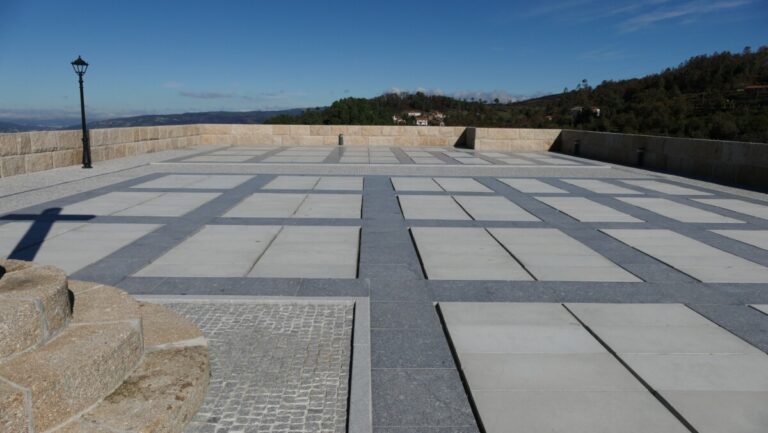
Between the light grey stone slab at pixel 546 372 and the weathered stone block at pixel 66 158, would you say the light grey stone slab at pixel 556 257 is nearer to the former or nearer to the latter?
the light grey stone slab at pixel 546 372

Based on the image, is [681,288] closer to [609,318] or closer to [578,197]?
[609,318]

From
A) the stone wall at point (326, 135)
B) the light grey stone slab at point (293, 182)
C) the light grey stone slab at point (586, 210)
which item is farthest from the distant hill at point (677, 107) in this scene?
the light grey stone slab at point (293, 182)

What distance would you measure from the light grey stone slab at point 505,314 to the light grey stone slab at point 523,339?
0.09 m

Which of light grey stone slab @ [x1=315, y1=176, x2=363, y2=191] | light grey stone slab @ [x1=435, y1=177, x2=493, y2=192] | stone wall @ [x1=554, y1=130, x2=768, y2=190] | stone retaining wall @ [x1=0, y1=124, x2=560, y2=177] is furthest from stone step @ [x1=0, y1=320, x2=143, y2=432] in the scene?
stone retaining wall @ [x1=0, y1=124, x2=560, y2=177]

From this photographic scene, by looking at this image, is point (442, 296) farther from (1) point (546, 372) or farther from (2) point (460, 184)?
(2) point (460, 184)

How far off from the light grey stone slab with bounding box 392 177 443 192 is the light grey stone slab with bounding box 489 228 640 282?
4.20 meters

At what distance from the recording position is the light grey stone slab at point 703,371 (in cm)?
338

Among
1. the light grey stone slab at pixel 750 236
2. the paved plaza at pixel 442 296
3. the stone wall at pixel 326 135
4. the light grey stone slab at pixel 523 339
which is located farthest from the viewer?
the stone wall at pixel 326 135

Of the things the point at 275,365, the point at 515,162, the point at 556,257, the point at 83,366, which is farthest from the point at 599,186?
the point at 83,366

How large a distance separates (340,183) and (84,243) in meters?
6.76

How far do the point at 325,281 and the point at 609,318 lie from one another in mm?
2641

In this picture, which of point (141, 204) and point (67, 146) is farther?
point (67, 146)

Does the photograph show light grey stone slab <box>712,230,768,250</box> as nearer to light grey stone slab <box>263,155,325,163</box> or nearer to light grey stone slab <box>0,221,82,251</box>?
light grey stone slab <box>0,221,82,251</box>

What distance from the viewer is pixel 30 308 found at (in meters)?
2.88
